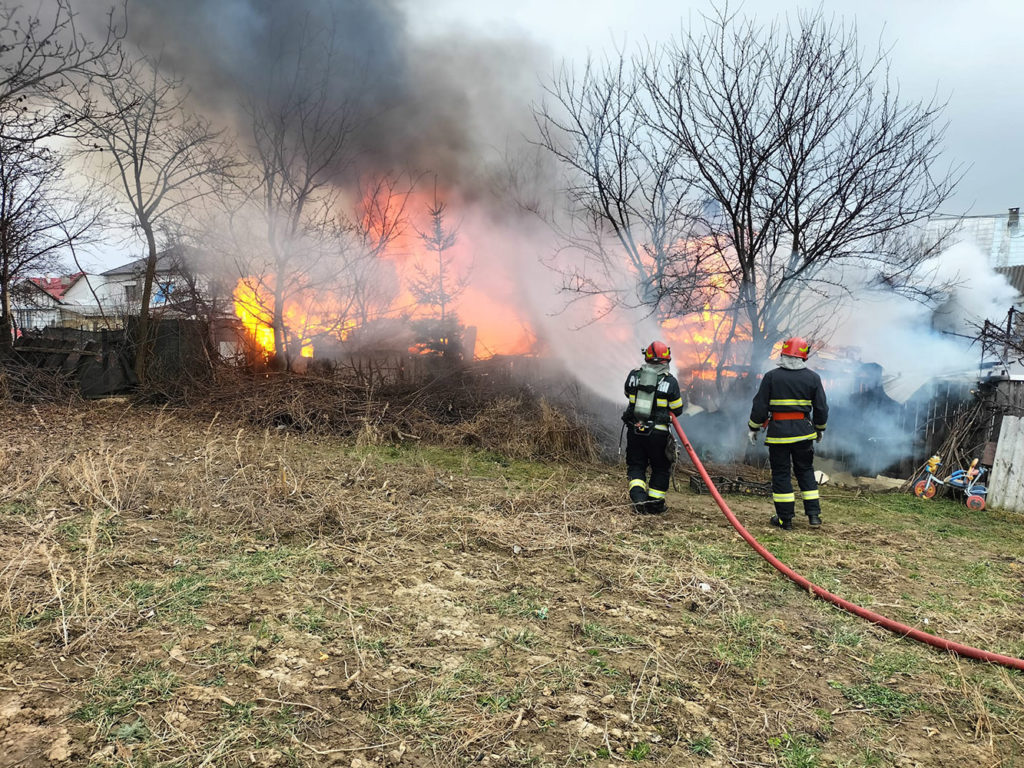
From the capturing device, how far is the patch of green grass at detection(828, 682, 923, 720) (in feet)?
7.16

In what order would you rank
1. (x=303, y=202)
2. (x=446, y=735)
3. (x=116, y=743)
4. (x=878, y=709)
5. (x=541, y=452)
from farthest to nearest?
(x=303, y=202) → (x=541, y=452) → (x=878, y=709) → (x=446, y=735) → (x=116, y=743)

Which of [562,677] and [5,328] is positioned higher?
[5,328]

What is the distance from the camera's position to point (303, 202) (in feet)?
36.3

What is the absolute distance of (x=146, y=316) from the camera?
10805mm

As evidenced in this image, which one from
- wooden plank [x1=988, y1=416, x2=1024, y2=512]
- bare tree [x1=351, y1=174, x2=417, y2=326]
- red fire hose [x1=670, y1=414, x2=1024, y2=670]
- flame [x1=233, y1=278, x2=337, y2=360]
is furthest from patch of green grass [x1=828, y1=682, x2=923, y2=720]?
flame [x1=233, y1=278, x2=337, y2=360]

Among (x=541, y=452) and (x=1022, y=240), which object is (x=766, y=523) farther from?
(x=1022, y=240)

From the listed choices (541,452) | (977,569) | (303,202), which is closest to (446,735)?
(977,569)

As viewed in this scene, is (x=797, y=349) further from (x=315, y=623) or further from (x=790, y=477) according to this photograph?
(x=315, y=623)

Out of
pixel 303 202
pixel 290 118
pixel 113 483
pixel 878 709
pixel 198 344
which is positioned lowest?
pixel 878 709

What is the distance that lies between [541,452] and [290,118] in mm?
7636

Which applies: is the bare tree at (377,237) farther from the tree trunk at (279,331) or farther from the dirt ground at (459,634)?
the dirt ground at (459,634)

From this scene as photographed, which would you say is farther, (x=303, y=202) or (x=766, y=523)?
(x=303, y=202)

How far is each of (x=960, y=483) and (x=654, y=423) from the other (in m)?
3.91

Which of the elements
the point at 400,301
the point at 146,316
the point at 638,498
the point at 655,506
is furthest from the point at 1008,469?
the point at 146,316
